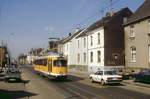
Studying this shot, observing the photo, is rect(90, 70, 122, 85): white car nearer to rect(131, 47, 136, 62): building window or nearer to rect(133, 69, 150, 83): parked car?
rect(133, 69, 150, 83): parked car

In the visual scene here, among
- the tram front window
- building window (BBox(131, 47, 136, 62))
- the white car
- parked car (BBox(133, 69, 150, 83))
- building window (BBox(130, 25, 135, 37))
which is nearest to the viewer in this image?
parked car (BBox(133, 69, 150, 83))

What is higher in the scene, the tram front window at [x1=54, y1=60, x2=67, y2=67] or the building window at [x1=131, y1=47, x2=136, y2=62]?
the building window at [x1=131, y1=47, x2=136, y2=62]

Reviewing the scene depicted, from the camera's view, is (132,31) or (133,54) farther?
(132,31)

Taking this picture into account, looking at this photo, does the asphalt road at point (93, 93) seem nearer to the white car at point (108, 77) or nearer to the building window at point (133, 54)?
the white car at point (108, 77)

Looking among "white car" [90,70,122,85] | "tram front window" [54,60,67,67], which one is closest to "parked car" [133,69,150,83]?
"white car" [90,70,122,85]

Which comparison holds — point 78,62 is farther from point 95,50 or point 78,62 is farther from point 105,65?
point 105,65

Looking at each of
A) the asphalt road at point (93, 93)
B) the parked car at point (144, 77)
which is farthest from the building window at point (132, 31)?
the asphalt road at point (93, 93)

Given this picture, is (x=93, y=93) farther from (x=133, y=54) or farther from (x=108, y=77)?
(x=133, y=54)

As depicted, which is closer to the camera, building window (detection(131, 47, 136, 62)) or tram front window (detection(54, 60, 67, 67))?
tram front window (detection(54, 60, 67, 67))

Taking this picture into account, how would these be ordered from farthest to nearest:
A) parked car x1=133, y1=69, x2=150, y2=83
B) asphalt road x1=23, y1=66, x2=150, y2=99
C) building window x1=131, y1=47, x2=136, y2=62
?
building window x1=131, y1=47, x2=136, y2=62, parked car x1=133, y1=69, x2=150, y2=83, asphalt road x1=23, y1=66, x2=150, y2=99

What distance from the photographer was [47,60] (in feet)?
141

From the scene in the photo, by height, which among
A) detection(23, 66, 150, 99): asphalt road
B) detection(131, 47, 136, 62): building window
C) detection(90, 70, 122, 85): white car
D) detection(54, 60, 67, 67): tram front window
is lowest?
detection(23, 66, 150, 99): asphalt road

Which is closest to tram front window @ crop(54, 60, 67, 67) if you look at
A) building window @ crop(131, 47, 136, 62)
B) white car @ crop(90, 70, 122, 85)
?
white car @ crop(90, 70, 122, 85)

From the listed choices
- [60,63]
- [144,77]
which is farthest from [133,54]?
[144,77]
